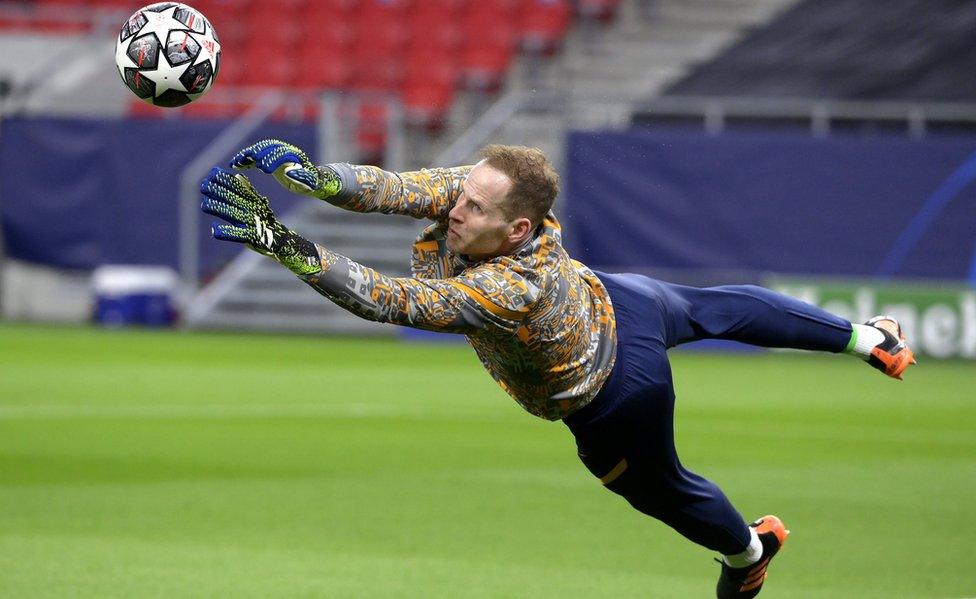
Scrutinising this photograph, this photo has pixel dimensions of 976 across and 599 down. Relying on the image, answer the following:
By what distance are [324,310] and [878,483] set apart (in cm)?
1399

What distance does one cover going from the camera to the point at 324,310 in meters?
23.2

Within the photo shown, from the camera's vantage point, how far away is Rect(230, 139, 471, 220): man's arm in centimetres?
554

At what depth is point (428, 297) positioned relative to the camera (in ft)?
17.2

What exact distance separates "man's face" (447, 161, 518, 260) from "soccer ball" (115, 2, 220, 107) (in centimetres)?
131

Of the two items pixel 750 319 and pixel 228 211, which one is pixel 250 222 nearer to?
pixel 228 211

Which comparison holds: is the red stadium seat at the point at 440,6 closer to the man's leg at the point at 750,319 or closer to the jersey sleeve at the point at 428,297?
the man's leg at the point at 750,319

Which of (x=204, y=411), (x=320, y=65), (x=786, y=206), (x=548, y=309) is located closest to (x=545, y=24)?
(x=320, y=65)

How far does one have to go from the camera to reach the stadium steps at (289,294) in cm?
2303

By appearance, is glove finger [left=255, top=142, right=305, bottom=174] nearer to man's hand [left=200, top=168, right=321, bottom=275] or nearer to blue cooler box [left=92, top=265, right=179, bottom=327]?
man's hand [left=200, top=168, right=321, bottom=275]

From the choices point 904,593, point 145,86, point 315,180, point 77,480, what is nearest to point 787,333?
point 904,593

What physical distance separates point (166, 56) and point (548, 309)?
1895 millimetres

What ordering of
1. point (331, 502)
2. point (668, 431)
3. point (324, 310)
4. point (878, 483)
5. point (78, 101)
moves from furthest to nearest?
1. point (78, 101)
2. point (324, 310)
3. point (878, 483)
4. point (331, 502)
5. point (668, 431)

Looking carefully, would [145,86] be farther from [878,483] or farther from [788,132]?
[788,132]

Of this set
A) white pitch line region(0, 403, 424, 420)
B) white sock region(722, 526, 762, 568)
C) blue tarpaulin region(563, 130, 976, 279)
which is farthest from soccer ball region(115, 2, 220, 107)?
blue tarpaulin region(563, 130, 976, 279)
